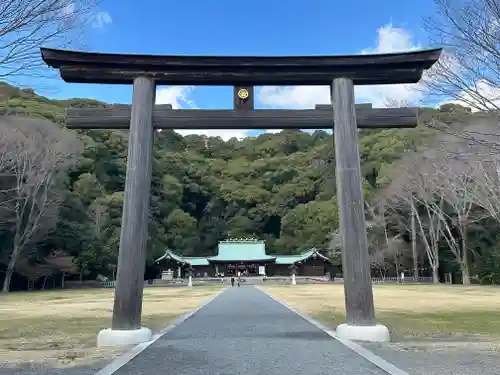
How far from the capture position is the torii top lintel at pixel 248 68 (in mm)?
7465

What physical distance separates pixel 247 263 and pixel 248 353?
149 feet

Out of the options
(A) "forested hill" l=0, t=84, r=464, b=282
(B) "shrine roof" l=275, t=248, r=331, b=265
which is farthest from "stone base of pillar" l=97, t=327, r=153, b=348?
(B) "shrine roof" l=275, t=248, r=331, b=265

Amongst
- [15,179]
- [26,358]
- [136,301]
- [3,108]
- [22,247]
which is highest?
[3,108]

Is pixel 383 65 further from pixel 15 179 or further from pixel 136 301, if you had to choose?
pixel 15 179

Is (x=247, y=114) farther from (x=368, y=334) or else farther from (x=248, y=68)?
(x=368, y=334)

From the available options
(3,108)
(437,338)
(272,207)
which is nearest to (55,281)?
(3,108)

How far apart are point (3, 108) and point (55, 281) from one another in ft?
50.6

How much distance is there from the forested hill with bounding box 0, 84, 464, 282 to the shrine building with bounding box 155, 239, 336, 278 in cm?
190

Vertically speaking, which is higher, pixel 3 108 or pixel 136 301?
pixel 3 108

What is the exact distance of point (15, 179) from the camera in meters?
32.1

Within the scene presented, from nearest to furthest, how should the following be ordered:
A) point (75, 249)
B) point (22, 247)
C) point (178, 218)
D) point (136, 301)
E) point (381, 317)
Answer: point (136, 301)
point (381, 317)
point (22, 247)
point (75, 249)
point (178, 218)

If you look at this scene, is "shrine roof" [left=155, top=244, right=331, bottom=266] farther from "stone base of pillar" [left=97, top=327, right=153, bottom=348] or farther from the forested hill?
"stone base of pillar" [left=97, top=327, right=153, bottom=348]

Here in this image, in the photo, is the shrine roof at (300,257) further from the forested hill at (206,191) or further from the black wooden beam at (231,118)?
the black wooden beam at (231,118)

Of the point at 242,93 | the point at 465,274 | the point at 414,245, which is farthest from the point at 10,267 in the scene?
the point at 465,274
